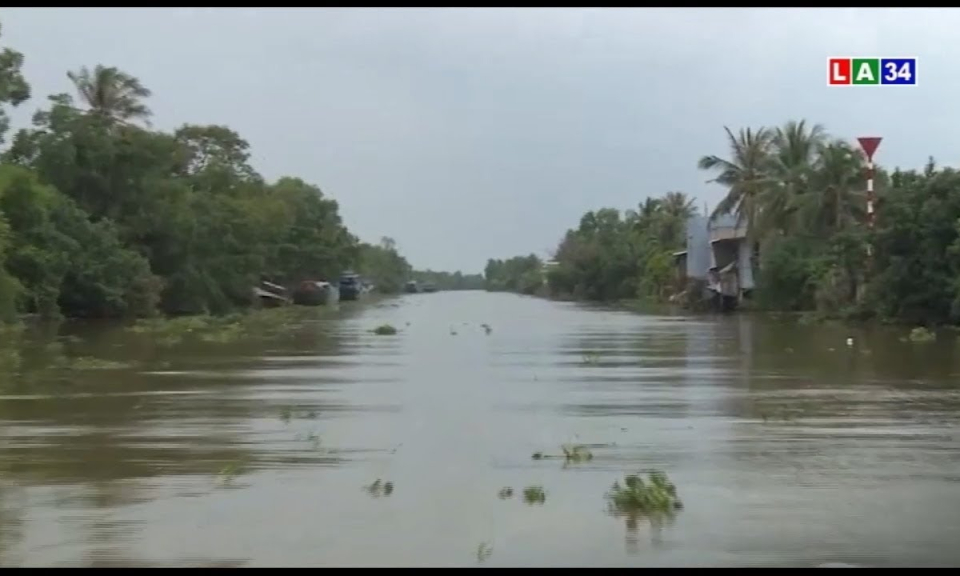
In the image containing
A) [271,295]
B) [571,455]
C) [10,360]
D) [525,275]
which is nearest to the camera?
[571,455]

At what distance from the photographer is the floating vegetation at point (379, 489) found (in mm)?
10080

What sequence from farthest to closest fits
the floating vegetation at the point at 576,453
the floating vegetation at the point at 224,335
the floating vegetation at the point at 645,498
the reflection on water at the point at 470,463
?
the floating vegetation at the point at 224,335 < the floating vegetation at the point at 576,453 < the floating vegetation at the point at 645,498 < the reflection on water at the point at 470,463

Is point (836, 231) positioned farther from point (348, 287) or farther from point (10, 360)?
point (348, 287)

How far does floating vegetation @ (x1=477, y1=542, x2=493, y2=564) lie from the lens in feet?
26.0

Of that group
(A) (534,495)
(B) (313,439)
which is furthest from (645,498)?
(B) (313,439)

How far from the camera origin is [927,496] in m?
9.80

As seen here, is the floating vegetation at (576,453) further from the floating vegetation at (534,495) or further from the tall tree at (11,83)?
the tall tree at (11,83)

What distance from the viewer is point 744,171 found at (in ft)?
197

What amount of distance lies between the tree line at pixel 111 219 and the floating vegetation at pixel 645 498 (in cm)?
3145

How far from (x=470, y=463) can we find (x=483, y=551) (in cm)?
367

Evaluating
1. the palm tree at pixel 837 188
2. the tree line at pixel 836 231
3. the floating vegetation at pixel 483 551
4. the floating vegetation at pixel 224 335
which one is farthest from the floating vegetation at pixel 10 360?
the palm tree at pixel 837 188

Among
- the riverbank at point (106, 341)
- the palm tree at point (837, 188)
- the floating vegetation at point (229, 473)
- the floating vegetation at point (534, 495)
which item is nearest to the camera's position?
the floating vegetation at point (534, 495)

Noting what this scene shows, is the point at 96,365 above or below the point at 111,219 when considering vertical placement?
below

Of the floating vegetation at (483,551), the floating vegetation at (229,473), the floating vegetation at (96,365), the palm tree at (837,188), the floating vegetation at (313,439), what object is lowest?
the floating vegetation at (483,551)
